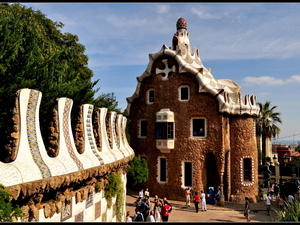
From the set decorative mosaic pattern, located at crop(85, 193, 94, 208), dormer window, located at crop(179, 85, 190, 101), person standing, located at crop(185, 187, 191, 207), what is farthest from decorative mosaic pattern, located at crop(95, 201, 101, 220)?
dormer window, located at crop(179, 85, 190, 101)

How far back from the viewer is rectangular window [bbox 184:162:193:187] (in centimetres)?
1747

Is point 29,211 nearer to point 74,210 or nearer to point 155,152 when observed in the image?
point 74,210

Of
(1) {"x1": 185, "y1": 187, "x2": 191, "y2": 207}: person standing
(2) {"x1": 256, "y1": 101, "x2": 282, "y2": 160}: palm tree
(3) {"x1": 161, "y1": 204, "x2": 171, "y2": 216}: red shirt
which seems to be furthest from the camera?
(2) {"x1": 256, "y1": 101, "x2": 282, "y2": 160}: palm tree

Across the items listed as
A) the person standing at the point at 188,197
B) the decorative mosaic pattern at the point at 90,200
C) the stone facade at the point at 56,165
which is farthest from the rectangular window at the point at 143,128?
A: the decorative mosaic pattern at the point at 90,200

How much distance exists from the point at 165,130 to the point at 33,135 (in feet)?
44.8

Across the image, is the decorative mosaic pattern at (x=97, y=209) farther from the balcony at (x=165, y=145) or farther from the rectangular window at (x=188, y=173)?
the rectangular window at (x=188, y=173)

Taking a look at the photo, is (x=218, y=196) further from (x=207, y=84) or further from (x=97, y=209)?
(x=97, y=209)

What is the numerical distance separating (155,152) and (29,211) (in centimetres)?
1450

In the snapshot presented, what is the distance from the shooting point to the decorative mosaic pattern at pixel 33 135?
4.36 m

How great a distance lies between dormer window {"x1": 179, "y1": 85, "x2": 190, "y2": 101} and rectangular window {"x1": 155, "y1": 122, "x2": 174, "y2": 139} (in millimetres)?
1863

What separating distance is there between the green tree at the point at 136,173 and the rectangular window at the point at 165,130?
2310mm

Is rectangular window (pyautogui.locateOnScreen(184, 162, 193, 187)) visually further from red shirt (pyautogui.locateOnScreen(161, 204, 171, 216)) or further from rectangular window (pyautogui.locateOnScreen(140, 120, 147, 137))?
red shirt (pyautogui.locateOnScreen(161, 204, 171, 216))

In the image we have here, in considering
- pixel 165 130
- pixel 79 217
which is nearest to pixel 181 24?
pixel 165 130

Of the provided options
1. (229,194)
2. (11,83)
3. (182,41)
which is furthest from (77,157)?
(182,41)
